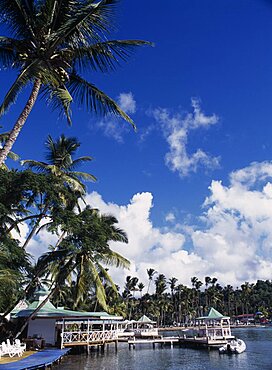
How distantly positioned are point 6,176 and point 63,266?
8.47 m

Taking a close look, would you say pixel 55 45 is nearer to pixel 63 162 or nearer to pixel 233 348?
pixel 63 162

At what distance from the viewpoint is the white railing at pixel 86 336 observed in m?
24.1

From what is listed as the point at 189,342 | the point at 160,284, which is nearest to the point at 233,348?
the point at 189,342

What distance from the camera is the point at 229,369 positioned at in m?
20.1

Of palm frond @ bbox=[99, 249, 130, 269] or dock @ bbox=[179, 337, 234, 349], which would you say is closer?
palm frond @ bbox=[99, 249, 130, 269]

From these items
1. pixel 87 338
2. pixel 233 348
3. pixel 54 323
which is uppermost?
pixel 54 323

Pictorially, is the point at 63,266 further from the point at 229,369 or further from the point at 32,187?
the point at 229,369

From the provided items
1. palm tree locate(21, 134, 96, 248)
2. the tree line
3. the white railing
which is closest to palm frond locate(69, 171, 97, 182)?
palm tree locate(21, 134, 96, 248)

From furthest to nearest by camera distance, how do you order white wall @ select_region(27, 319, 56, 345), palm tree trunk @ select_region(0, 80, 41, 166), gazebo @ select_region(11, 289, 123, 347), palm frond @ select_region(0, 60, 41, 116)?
white wall @ select_region(27, 319, 56, 345) < gazebo @ select_region(11, 289, 123, 347) < palm tree trunk @ select_region(0, 80, 41, 166) < palm frond @ select_region(0, 60, 41, 116)

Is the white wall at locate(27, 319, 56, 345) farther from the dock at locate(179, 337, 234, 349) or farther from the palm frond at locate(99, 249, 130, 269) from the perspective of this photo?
the dock at locate(179, 337, 234, 349)

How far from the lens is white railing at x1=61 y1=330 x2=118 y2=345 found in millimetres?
24062

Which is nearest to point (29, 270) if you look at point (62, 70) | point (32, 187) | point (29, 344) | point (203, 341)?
point (32, 187)

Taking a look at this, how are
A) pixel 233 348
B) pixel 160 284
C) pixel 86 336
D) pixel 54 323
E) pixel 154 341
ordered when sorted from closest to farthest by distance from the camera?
pixel 54 323, pixel 86 336, pixel 233 348, pixel 154 341, pixel 160 284

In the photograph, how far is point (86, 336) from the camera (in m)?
25.6
